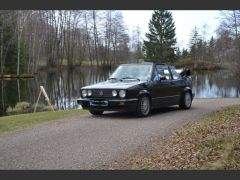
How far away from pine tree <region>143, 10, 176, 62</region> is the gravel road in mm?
71118

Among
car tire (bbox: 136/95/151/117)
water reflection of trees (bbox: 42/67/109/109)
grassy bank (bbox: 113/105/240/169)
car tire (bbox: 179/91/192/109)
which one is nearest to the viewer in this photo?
grassy bank (bbox: 113/105/240/169)

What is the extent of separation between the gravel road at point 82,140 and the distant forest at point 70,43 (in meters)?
45.9

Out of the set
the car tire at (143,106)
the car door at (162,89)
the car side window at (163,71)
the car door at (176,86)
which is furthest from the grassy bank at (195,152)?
the car door at (176,86)

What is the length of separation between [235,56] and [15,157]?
1816 inches

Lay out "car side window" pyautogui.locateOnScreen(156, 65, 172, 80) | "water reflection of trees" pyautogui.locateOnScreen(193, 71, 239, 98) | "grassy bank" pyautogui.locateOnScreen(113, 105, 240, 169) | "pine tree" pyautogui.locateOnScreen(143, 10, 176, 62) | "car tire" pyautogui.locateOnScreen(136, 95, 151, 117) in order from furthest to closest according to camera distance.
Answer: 1. "pine tree" pyautogui.locateOnScreen(143, 10, 176, 62)
2. "water reflection of trees" pyautogui.locateOnScreen(193, 71, 239, 98)
3. "car side window" pyautogui.locateOnScreen(156, 65, 172, 80)
4. "car tire" pyautogui.locateOnScreen(136, 95, 151, 117)
5. "grassy bank" pyautogui.locateOnScreen(113, 105, 240, 169)

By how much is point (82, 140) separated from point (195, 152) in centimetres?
291

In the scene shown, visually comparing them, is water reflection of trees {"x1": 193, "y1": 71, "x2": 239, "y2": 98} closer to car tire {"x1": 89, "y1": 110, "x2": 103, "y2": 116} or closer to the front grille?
car tire {"x1": 89, "y1": 110, "x2": 103, "y2": 116}

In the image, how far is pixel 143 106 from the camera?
584 inches

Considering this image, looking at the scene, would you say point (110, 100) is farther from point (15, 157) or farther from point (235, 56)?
point (235, 56)

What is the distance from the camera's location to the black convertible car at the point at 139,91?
14.3 meters

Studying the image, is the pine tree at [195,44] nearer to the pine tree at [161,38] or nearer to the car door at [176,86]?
the pine tree at [161,38]

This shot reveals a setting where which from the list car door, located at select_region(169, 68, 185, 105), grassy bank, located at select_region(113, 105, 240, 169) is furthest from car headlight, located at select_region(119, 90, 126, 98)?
grassy bank, located at select_region(113, 105, 240, 169)

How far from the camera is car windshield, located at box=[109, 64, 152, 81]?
1562cm

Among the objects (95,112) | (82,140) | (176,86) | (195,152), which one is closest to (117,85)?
(95,112)
